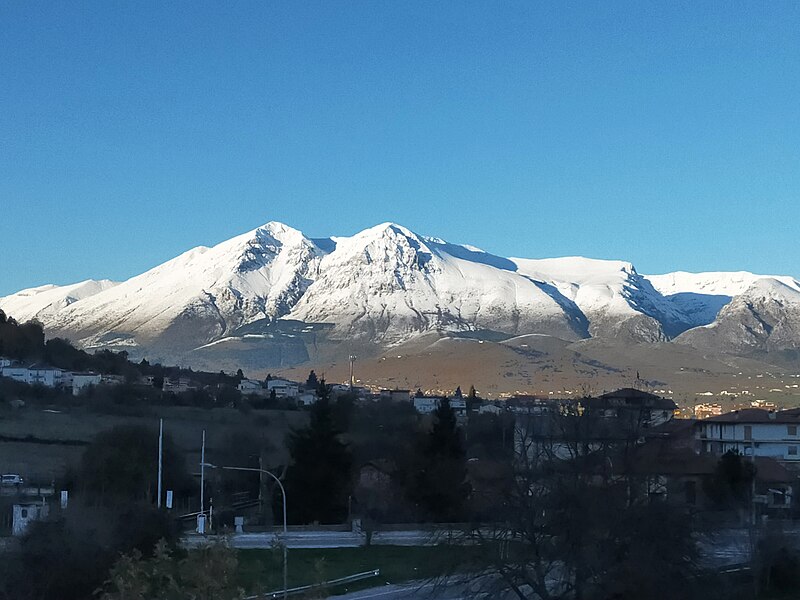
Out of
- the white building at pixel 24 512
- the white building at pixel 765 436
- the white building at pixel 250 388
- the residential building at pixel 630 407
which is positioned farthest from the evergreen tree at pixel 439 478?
the white building at pixel 250 388

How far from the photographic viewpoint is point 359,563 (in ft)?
110

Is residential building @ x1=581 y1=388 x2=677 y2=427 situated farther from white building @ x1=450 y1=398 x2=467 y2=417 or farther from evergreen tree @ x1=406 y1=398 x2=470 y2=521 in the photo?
white building @ x1=450 y1=398 x2=467 y2=417

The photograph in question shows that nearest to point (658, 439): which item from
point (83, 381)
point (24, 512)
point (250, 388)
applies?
point (24, 512)

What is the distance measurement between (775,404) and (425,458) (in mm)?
75034

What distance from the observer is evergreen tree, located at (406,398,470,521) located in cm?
4275

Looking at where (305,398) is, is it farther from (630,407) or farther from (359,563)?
(359,563)

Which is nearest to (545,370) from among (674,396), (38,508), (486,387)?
(486,387)

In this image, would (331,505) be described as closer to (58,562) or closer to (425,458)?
(425,458)

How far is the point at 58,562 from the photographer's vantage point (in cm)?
2673

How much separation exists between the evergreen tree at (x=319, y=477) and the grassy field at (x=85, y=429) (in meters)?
10.2

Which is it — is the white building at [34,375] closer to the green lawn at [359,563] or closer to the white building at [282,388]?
the white building at [282,388]

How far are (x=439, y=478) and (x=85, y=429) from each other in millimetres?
26120

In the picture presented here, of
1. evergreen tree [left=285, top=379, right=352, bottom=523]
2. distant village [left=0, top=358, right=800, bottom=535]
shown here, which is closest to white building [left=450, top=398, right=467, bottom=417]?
distant village [left=0, top=358, right=800, bottom=535]

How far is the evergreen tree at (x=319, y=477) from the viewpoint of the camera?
42.3 m
